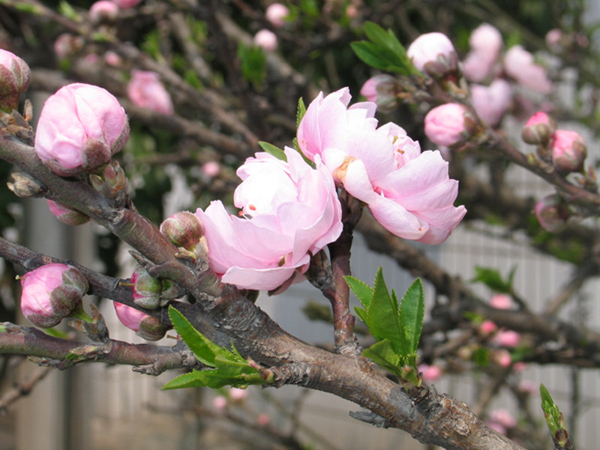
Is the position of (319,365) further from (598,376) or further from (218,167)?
(598,376)

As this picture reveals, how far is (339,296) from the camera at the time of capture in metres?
0.50

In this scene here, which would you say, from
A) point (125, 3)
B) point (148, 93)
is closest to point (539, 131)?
point (148, 93)

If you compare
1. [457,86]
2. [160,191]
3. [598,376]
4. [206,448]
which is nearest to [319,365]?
[457,86]

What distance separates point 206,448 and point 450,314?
12.0 feet

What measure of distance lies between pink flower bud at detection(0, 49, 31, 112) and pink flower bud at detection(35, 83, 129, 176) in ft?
0.09

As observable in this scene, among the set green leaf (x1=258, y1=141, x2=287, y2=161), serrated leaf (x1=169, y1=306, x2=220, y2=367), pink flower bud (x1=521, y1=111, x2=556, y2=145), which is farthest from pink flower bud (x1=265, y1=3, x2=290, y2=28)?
serrated leaf (x1=169, y1=306, x2=220, y2=367)

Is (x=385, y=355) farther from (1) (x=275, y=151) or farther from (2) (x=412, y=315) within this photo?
(1) (x=275, y=151)

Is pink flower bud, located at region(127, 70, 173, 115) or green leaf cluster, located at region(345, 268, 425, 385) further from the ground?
green leaf cluster, located at region(345, 268, 425, 385)

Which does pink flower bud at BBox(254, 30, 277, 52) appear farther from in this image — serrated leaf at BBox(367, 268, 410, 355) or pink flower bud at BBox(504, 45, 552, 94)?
serrated leaf at BBox(367, 268, 410, 355)

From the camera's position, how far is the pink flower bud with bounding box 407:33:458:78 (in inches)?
31.0

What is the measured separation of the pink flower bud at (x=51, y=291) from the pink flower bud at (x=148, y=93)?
4.25ft

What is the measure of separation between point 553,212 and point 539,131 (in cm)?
12

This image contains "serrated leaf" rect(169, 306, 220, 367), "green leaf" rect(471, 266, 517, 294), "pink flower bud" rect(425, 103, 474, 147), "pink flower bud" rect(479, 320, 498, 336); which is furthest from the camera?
"pink flower bud" rect(479, 320, 498, 336)

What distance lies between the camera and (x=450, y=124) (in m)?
0.78
